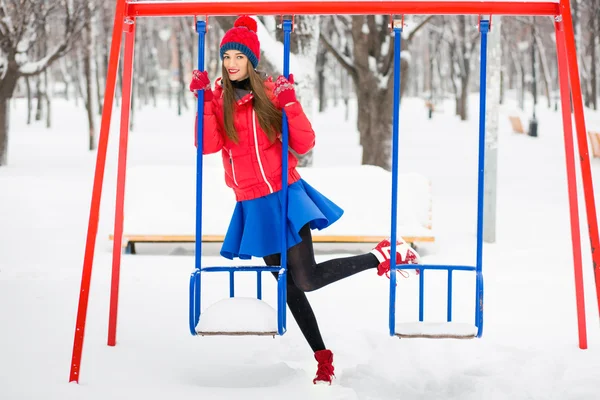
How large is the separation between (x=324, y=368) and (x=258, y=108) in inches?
45.5

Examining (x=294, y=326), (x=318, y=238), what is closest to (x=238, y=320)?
(x=294, y=326)

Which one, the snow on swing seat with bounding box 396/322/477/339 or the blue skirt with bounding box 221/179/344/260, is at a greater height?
the blue skirt with bounding box 221/179/344/260

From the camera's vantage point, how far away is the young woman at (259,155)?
3352mm

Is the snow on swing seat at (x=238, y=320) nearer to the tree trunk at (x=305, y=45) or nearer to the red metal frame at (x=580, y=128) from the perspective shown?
the red metal frame at (x=580, y=128)

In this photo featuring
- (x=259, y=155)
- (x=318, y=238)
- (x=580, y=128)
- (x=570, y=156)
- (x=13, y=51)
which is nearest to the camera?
(x=259, y=155)

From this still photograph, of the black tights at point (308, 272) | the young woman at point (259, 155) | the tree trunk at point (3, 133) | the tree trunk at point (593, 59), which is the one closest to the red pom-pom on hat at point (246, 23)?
the young woman at point (259, 155)

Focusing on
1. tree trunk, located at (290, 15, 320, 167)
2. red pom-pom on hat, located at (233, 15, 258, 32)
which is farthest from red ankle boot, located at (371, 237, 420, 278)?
tree trunk, located at (290, 15, 320, 167)

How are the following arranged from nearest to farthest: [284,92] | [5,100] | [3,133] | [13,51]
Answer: [284,92], [13,51], [5,100], [3,133]

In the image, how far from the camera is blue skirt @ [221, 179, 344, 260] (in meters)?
3.38

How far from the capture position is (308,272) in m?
3.47

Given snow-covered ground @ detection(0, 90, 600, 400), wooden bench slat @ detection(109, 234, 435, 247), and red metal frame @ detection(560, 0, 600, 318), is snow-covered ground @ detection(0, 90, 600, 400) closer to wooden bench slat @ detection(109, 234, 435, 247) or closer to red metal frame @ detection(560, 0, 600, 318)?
wooden bench slat @ detection(109, 234, 435, 247)

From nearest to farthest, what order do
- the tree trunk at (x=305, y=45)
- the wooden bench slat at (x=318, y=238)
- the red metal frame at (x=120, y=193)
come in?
the red metal frame at (x=120, y=193), the wooden bench slat at (x=318, y=238), the tree trunk at (x=305, y=45)

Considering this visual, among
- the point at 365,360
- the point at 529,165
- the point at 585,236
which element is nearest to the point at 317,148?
the point at 529,165

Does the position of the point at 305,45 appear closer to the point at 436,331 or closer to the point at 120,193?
the point at 120,193
